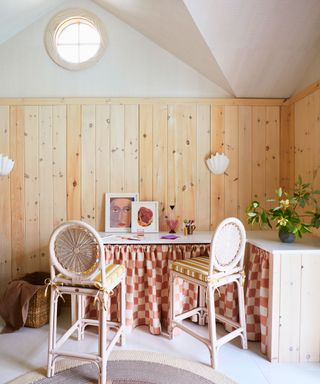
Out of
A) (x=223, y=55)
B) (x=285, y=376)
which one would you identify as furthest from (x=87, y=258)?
(x=223, y=55)

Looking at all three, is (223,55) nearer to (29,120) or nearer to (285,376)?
(29,120)

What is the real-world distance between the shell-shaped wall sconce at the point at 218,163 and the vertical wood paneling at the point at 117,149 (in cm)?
84

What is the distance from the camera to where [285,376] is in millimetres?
1664

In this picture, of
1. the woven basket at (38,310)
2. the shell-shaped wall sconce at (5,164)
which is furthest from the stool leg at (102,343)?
the shell-shaped wall sconce at (5,164)

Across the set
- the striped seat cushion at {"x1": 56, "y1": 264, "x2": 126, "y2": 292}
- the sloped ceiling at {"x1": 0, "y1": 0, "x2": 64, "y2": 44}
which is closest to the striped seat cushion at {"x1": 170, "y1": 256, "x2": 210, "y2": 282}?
the striped seat cushion at {"x1": 56, "y1": 264, "x2": 126, "y2": 292}

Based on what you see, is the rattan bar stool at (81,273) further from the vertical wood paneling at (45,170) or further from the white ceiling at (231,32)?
the white ceiling at (231,32)

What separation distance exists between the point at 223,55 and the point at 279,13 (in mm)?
489

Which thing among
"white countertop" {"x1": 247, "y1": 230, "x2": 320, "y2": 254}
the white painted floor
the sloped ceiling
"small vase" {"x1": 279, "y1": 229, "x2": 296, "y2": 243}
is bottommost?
the white painted floor

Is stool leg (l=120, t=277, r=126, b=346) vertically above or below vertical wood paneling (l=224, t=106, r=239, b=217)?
below

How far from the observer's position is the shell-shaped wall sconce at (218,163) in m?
2.60

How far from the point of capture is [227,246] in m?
1.76

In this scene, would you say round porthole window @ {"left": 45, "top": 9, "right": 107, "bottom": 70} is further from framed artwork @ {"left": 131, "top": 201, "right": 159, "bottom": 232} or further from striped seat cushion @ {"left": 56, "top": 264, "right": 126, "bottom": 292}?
striped seat cushion @ {"left": 56, "top": 264, "right": 126, "bottom": 292}

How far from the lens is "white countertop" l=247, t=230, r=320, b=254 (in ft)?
5.82

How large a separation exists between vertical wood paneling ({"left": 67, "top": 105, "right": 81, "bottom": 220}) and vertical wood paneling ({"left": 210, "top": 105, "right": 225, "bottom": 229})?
1285 millimetres
